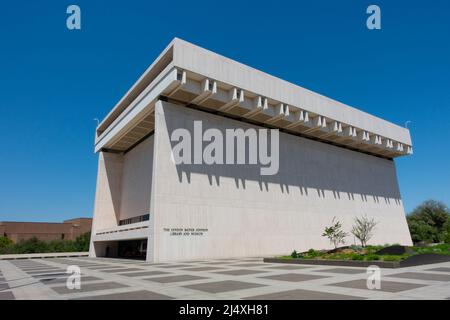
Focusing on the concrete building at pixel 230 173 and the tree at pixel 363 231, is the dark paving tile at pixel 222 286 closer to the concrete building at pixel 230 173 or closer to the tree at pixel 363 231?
the concrete building at pixel 230 173

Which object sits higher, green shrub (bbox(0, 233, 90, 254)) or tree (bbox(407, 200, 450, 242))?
tree (bbox(407, 200, 450, 242))

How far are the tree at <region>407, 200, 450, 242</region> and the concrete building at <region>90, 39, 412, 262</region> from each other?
34.9ft

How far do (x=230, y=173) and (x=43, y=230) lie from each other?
251 ft

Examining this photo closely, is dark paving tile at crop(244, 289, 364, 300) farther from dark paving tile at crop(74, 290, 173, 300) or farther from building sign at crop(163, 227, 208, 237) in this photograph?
building sign at crop(163, 227, 208, 237)

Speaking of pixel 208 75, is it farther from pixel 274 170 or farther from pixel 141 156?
pixel 141 156

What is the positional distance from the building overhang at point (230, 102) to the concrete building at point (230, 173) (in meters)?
0.14

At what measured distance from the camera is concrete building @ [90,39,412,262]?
30328mm

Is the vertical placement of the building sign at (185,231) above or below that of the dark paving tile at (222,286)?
above

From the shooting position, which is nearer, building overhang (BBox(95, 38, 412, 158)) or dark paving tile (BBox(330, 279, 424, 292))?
dark paving tile (BBox(330, 279, 424, 292))

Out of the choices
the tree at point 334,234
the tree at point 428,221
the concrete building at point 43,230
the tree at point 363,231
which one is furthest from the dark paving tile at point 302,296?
the concrete building at point 43,230

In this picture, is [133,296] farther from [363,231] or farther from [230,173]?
[363,231]

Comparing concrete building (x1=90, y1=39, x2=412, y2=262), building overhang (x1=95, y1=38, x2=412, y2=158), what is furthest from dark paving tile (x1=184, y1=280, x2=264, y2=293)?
building overhang (x1=95, y1=38, x2=412, y2=158)

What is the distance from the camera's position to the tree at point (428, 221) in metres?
61.7
